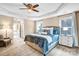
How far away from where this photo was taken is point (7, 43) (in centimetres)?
196

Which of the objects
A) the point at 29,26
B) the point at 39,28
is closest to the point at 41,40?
the point at 39,28

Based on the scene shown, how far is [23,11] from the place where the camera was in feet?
6.28

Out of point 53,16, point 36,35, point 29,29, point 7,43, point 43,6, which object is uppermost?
point 43,6

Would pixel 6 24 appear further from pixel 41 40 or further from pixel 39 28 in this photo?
pixel 41 40

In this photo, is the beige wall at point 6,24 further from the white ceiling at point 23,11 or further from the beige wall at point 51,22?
the beige wall at point 51,22

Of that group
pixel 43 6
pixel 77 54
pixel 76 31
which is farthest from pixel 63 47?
pixel 43 6

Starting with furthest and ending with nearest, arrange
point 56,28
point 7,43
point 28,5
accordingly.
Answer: point 56,28, point 7,43, point 28,5

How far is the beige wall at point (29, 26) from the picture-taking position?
209cm

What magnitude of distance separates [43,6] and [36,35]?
753mm

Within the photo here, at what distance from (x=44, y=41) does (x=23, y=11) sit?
944 mm

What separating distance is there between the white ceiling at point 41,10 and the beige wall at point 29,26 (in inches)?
4.9

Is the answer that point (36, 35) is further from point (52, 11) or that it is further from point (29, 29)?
point (52, 11)

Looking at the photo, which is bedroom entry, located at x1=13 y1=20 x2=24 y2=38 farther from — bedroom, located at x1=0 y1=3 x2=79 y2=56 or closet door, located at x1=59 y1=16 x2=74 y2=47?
closet door, located at x1=59 y1=16 x2=74 y2=47

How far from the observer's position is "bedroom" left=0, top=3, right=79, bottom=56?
6.13 ft
